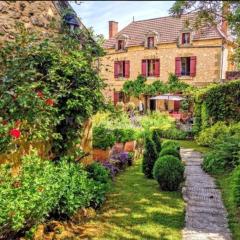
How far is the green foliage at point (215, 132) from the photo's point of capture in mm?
13986

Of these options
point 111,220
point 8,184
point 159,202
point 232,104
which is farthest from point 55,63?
point 232,104

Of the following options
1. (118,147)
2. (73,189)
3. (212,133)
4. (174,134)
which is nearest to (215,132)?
(212,133)

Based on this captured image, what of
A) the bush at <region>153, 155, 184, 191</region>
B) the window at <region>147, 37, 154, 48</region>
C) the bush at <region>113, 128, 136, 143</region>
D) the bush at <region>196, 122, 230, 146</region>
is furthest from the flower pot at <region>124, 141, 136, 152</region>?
the window at <region>147, 37, 154, 48</region>

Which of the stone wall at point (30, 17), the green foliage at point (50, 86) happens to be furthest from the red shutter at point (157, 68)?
the stone wall at point (30, 17)

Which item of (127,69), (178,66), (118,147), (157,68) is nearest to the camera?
(118,147)

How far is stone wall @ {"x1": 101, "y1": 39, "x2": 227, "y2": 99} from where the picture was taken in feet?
87.1

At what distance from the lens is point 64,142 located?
282 inches

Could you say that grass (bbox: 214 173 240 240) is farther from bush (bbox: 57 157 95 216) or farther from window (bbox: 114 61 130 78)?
window (bbox: 114 61 130 78)

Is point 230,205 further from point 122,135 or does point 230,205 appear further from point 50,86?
point 122,135

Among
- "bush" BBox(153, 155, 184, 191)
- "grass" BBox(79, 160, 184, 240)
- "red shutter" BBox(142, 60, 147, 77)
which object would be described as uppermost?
"red shutter" BBox(142, 60, 147, 77)

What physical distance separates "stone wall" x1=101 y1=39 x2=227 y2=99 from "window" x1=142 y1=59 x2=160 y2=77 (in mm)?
300

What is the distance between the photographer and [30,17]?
6.81 metres

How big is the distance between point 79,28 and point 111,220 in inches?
159

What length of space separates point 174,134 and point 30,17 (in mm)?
12979
